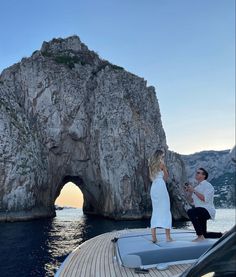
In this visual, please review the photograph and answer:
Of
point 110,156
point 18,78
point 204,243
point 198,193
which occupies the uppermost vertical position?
point 18,78

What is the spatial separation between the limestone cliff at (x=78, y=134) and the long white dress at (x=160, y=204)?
159 feet

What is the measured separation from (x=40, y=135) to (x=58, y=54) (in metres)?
20.7

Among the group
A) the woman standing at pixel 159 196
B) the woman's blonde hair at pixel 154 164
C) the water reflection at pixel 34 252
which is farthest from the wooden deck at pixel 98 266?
the water reflection at pixel 34 252

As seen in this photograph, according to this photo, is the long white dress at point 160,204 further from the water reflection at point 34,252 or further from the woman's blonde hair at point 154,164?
the water reflection at point 34,252

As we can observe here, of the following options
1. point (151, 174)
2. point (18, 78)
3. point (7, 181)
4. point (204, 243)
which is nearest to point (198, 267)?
point (204, 243)

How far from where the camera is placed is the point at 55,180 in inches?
2603

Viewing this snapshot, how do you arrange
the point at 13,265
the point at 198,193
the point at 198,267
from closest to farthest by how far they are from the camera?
1. the point at 198,267
2. the point at 198,193
3. the point at 13,265

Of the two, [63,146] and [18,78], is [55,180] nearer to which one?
[63,146]

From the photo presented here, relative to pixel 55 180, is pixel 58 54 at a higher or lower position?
higher

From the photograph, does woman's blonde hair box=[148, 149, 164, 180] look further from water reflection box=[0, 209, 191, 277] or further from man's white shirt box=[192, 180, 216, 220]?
water reflection box=[0, 209, 191, 277]

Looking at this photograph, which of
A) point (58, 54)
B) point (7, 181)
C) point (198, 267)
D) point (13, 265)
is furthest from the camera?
point (58, 54)

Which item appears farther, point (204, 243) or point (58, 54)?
point (58, 54)

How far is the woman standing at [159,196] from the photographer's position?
9703mm

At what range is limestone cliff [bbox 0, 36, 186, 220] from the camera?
5950cm
